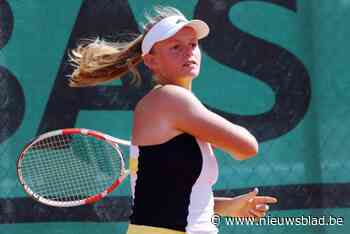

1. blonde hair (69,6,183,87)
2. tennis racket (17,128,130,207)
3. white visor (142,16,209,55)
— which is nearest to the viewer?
white visor (142,16,209,55)

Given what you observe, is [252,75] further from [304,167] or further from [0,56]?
[0,56]

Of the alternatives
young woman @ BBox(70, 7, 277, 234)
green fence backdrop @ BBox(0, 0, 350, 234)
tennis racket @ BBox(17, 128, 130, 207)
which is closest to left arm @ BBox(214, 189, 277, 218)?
young woman @ BBox(70, 7, 277, 234)

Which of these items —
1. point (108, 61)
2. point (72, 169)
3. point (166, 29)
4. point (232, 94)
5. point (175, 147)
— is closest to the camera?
point (175, 147)

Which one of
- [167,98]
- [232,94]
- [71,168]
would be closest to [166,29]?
[167,98]

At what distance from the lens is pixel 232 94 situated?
436cm

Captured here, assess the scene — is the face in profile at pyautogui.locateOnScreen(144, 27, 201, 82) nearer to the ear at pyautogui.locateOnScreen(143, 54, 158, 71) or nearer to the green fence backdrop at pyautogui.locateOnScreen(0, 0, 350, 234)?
the ear at pyautogui.locateOnScreen(143, 54, 158, 71)

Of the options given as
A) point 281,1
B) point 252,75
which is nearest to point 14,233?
point 252,75

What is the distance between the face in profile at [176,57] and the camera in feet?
7.81

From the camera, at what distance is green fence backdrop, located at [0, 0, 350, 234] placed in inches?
169

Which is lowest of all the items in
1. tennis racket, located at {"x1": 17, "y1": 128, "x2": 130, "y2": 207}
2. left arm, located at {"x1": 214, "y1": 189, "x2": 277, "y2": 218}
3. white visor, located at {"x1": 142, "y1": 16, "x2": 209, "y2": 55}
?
tennis racket, located at {"x1": 17, "y1": 128, "x2": 130, "y2": 207}

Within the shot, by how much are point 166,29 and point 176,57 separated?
3.2 inches

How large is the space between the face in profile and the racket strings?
1.75 metres

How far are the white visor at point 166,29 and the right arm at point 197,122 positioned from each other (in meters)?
0.17

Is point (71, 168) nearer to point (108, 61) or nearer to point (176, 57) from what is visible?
point (108, 61)
